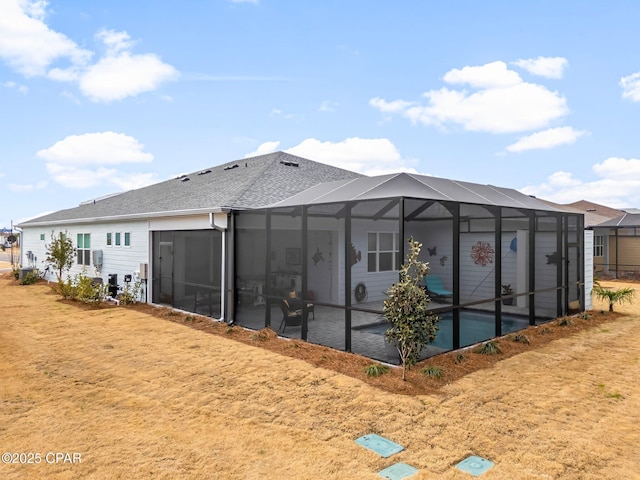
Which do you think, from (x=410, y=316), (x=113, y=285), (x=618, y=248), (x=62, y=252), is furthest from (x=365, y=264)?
(x=618, y=248)

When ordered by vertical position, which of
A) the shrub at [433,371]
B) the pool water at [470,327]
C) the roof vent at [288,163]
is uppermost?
the roof vent at [288,163]

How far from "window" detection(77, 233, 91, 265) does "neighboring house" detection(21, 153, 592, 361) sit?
75 millimetres

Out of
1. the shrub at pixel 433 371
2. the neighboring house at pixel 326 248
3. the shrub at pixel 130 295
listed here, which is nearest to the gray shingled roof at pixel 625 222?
the neighboring house at pixel 326 248

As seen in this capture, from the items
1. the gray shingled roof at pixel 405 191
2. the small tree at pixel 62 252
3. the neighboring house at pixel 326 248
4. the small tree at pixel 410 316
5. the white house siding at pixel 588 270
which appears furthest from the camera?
the small tree at pixel 62 252

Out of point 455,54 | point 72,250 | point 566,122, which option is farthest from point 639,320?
point 72,250

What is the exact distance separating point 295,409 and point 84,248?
1402cm

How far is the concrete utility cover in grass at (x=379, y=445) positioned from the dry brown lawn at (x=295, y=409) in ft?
0.28

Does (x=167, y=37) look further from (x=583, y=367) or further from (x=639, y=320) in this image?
(x=639, y=320)

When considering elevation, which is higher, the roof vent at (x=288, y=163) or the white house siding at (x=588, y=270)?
the roof vent at (x=288, y=163)

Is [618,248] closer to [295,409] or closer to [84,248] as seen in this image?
[295,409]

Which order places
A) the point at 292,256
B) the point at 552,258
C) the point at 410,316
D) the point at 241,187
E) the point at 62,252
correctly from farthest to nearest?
the point at 62,252 → the point at 292,256 → the point at 552,258 → the point at 241,187 → the point at 410,316

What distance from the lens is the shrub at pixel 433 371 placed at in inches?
231

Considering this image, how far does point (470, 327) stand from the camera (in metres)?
10.4

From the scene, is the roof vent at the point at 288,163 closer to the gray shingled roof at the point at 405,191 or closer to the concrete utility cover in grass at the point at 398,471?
the gray shingled roof at the point at 405,191
